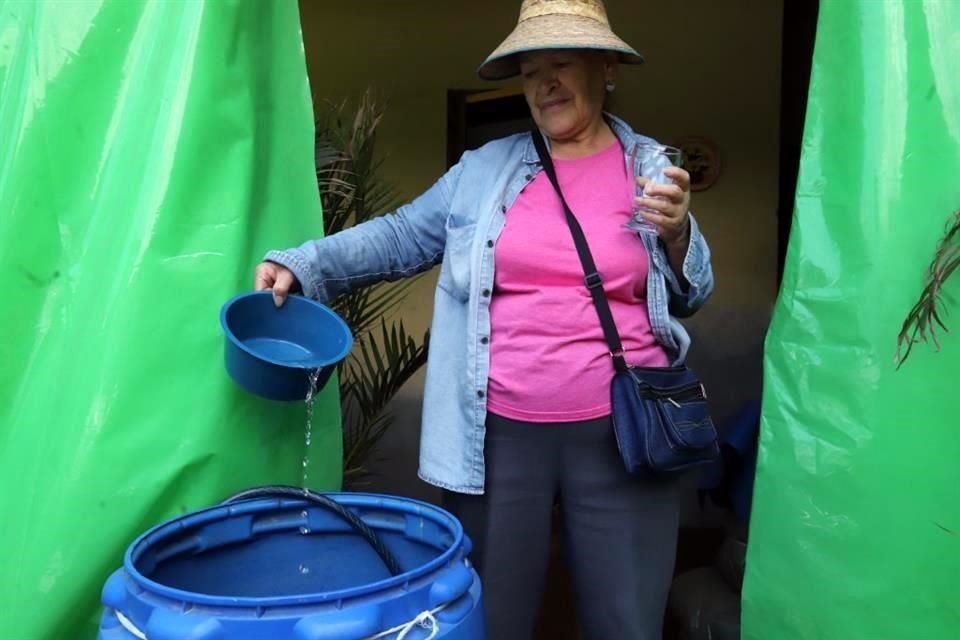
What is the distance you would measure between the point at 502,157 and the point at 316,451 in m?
0.65

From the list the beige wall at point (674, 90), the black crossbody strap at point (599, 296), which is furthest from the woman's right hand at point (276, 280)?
the beige wall at point (674, 90)

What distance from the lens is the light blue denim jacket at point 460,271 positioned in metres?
1.63

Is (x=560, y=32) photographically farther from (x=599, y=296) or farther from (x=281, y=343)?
(x=281, y=343)

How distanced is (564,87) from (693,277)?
0.40m

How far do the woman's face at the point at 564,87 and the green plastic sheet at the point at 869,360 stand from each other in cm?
37

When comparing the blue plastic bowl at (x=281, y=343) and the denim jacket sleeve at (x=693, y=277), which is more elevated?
the denim jacket sleeve at (x=693, y=277)

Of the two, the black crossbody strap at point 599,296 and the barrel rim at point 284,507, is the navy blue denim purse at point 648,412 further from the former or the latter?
the barrel rim at point 284,507

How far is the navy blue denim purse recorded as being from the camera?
5.10 feet

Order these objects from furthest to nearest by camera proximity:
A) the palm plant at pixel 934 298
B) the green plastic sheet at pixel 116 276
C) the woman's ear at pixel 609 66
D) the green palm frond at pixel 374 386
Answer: the green palm frond at pixel 374 386 → the woman's ear at pixel 609 66 → the green plastic sheet at pixel 116 276 → the palm plant at pixel 934 298

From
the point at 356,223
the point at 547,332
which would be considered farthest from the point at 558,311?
the point at 356,223

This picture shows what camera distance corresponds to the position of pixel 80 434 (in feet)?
4.82

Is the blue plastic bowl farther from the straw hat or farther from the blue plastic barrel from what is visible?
the straw hat

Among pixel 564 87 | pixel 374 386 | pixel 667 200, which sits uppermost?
pixel 564 87

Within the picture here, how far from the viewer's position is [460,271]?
165cm
